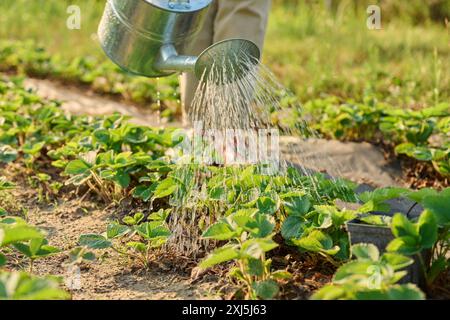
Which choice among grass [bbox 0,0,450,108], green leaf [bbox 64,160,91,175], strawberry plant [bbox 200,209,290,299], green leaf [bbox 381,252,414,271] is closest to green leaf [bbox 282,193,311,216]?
strawberry plant [bbox 200,209,290,299]

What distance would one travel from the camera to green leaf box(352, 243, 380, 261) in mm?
1481

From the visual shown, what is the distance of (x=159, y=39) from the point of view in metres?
2.28

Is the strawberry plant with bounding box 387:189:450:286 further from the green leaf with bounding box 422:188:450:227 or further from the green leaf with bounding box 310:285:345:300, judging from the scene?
the green leaf with bounding box 310:285:345:300

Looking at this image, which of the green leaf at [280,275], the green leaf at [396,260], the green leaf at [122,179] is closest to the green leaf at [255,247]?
the green leaf at [280,275]

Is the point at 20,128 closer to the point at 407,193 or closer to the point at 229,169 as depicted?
the point at 229,169

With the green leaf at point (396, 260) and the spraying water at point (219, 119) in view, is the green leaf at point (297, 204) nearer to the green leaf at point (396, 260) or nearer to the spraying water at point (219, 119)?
the spraying water at point (219, 119)

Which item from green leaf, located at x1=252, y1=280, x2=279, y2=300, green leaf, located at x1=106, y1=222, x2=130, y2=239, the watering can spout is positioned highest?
the watering can spout

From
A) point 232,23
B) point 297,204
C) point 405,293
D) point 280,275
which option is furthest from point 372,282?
point 232,23

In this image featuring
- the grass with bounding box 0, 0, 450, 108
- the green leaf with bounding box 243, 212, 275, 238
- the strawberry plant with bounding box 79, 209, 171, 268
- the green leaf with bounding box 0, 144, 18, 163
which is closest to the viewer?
the green leaf with bounding box 243, 212, 275, 238

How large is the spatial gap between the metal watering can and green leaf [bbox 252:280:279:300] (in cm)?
70

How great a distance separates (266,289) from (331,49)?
3195 millimetres

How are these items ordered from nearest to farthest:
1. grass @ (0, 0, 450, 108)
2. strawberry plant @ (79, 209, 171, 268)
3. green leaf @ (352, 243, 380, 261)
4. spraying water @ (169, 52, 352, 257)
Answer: green leaf @ (352, 243, 380, 261)
strawberry plant @ (79, 209, 171, 268)
spraying water @ (169, 52, 352, 257)
grass @ (0, 0, 450, 108)

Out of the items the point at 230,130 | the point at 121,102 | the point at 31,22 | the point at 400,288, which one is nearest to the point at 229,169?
the point at 230,130

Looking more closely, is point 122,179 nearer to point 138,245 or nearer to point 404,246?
point 138,245
